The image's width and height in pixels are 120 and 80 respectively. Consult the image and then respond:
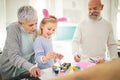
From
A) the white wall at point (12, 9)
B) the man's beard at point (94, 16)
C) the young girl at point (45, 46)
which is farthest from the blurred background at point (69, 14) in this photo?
the young girl at point (45, 46)

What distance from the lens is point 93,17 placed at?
5.54 ft

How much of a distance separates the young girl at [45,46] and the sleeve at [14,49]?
14cm

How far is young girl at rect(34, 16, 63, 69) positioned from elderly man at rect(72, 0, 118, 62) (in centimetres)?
45

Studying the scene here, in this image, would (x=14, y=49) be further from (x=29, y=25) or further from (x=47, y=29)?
(x=47, y=29)

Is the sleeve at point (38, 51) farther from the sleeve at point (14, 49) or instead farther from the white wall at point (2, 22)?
the white wall at point (2, 22)

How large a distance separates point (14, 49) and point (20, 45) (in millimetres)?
71

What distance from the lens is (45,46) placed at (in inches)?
49.5

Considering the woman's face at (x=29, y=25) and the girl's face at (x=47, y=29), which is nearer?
the woman's face at (x=29, y=25)

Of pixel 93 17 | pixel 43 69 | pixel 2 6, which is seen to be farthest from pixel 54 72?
pixel 2 6

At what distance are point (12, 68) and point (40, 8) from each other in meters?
0.96

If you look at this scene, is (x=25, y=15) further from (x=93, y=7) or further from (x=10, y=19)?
(x=93, y=7)

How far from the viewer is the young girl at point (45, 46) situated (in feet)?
3.93

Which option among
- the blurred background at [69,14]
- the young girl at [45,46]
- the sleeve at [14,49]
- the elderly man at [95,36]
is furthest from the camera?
the blurred background at [69,14]

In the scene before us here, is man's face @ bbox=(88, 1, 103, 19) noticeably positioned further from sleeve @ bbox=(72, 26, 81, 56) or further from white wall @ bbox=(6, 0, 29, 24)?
white wall @ bbox=(6, 0, 29, 24)
